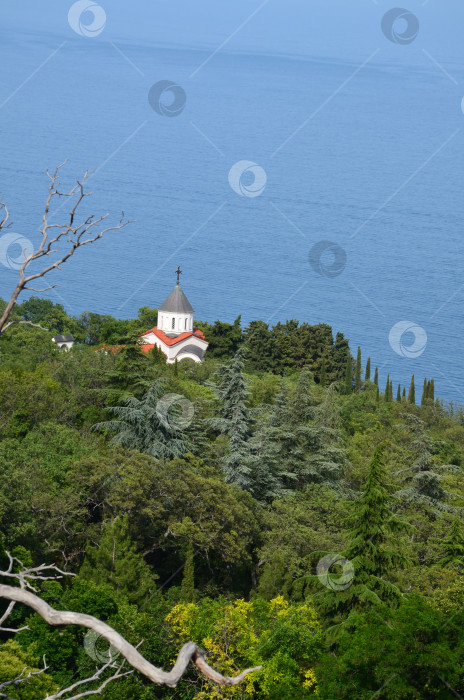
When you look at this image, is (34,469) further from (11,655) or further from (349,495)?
(349,495)

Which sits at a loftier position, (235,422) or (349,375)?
(349,375)

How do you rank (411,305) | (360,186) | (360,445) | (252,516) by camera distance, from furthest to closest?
(360,186) < (411,305) < (360,445) < (252,516)

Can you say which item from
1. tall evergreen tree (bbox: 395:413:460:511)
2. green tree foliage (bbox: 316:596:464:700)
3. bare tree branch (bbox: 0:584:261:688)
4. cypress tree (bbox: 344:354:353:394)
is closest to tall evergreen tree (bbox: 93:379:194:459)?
tall evergreen tree (bbox: 395:413:460:511)

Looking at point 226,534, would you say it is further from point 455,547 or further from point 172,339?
point 172,339

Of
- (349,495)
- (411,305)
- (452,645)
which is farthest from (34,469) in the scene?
(411,305)

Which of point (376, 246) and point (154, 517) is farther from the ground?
point (376, 246)

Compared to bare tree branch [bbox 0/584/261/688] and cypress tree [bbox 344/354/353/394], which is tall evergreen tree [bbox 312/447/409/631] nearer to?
bare tree branch [bbox 0/584/261/688]

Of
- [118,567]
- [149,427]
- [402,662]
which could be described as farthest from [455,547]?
[149,427]

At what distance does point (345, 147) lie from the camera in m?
176

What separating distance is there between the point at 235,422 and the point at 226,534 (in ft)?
28.1

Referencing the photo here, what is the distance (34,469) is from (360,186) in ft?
432

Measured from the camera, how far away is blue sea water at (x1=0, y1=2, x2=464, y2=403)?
105125 mm

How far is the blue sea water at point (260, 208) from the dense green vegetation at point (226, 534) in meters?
52.7

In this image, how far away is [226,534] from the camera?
27.6 meters
